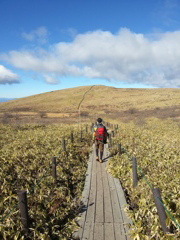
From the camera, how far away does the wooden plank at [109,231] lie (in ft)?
15.0

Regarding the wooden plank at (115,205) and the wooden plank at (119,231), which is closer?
the wooden plank at (119,231)

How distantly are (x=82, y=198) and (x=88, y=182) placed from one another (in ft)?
4.86

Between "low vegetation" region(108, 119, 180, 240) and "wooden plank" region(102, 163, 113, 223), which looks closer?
"low vegetation" region(108, 119, 180, 240)

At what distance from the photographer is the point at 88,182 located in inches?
317

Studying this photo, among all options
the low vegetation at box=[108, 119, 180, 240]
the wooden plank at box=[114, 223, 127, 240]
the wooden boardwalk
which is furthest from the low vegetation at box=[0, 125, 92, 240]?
the low vegetation at box=[108, 119, 180, 240]

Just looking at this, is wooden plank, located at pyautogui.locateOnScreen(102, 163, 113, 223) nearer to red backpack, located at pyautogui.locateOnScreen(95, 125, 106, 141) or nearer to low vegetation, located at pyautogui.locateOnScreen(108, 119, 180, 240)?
low vegetation, located at pyautogui.locateOnScreen(108, 119, 180, 240)

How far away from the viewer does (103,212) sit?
5.68 metres

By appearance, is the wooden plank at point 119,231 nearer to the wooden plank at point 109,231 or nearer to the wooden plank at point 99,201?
the wooden plank at point 109,231

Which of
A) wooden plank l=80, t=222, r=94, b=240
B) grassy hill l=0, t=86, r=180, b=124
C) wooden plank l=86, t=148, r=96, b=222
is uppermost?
grassy hill l=0, t=86, r=180, b=124

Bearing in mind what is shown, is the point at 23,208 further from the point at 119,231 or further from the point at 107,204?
the point at 107,204

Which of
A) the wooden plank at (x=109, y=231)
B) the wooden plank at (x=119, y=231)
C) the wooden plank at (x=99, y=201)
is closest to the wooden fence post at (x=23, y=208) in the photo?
the wooden plank at (x=99, y=201)

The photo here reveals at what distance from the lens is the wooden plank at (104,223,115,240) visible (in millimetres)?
4586

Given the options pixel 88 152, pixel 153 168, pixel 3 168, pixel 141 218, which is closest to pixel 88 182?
pixel 141 218

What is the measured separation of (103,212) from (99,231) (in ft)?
2.89
